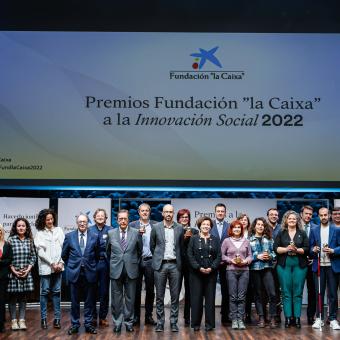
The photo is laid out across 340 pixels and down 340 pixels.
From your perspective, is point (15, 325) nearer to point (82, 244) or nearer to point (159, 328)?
point (82, 244)

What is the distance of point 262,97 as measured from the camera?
860cm

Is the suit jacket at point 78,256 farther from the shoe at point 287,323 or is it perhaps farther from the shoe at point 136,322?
the shoe at point 287,323

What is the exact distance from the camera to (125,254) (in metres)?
6.11

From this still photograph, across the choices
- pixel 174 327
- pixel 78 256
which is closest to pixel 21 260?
pixel 78 256

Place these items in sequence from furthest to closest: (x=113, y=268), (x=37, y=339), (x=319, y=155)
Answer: (x=319, y=155), (x=113, y=268), (x=37, y=339)

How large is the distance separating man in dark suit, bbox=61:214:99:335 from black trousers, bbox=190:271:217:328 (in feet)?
3.42

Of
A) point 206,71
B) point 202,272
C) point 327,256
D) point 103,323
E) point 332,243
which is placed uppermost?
point 206,71

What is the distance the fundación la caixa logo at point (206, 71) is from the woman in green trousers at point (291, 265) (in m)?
3.00

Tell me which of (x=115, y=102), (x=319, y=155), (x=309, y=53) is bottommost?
(x=319, y=155)

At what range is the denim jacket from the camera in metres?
6.28

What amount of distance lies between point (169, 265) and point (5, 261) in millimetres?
1693
